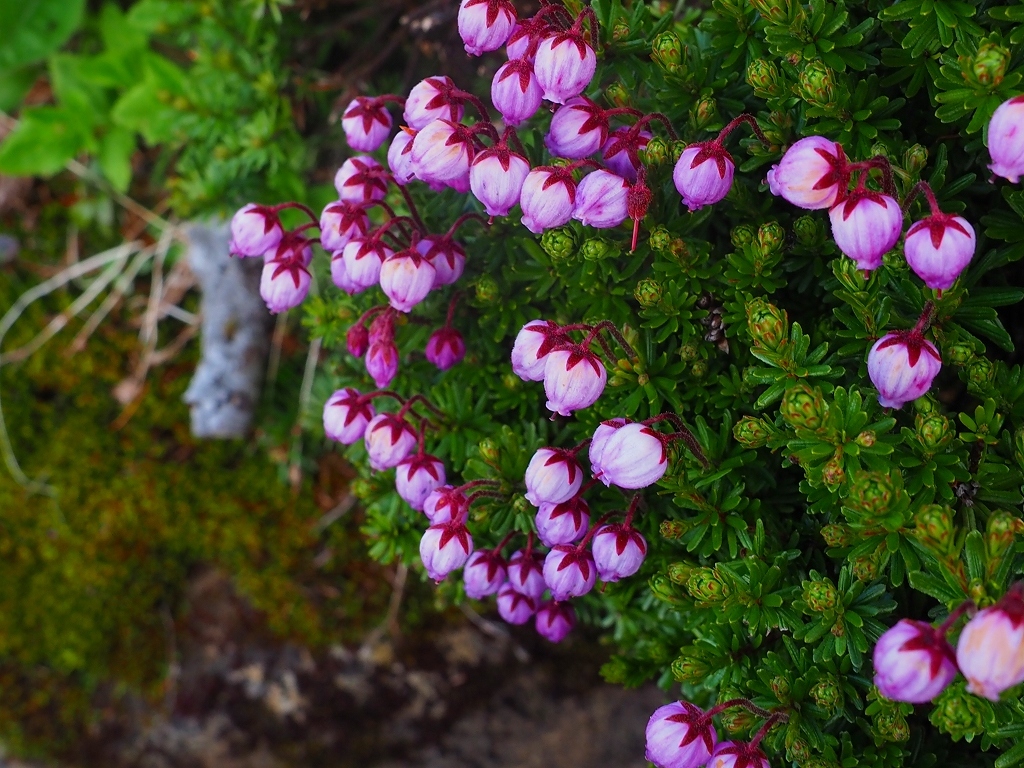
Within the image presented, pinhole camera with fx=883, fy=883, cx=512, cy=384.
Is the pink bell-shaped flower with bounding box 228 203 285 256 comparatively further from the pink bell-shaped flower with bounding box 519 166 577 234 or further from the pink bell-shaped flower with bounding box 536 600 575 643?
the pink bell-shaped flower with bounding box 536 600 575 643

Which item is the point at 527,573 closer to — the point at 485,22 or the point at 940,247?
the point at 940,247

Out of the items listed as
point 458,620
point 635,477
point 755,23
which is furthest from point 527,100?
point 458,620

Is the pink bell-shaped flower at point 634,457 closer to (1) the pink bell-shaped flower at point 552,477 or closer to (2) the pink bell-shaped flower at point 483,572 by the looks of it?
(1) the pink bell-shaped flower at point 552,477

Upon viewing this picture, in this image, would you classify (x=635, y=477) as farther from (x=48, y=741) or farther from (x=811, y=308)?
(x=48, y=741)

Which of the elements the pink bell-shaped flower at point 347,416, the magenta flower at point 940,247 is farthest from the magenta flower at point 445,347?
the magenta flower at point 940,247

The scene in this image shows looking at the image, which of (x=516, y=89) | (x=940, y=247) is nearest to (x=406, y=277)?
(x=516, y=89)

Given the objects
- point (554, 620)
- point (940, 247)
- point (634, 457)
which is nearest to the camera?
point (940, 247)
